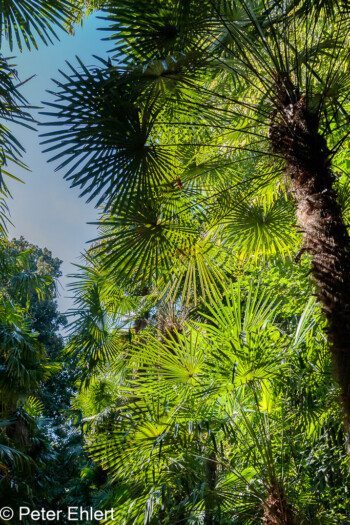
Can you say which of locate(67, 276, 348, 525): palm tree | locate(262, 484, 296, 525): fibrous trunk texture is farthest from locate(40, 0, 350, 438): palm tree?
locate(262, 484, 296, 525): fibrous trunk texture

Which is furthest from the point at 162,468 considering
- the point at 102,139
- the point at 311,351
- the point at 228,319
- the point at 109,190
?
the point at 102,139

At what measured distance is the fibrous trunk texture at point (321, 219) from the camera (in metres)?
1.45

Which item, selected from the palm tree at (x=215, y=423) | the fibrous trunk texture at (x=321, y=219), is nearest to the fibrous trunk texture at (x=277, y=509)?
the palm tree at (x=215, y=423)

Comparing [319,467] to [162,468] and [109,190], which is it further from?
[109,190]

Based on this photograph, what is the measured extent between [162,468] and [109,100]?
2.58 metres

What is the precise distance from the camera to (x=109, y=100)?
2467 mm

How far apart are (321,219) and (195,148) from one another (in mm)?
2207

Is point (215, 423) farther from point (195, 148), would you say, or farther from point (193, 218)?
point (195, 148)

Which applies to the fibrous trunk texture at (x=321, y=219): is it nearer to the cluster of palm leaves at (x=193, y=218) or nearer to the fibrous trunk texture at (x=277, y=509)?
the cluster of palm leaves at (x=193, y=218)

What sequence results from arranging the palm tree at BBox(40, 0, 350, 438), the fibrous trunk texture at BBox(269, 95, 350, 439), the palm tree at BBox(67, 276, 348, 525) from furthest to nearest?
the palm tree at BBox(67, 276, 348, 525), the palm tree at BBox(40, 0, 350, 438), the fibrous trunk texture at BBox(269, 95, 350, 439)

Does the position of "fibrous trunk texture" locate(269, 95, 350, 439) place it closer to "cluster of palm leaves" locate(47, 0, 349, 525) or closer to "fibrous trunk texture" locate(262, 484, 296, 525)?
"cluster of palm leaves" locate(47, 0, 349, 525)

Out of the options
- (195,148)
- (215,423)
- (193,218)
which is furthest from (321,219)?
(195,148)

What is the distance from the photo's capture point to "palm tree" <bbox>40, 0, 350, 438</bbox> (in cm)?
175

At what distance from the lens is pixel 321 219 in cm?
169
